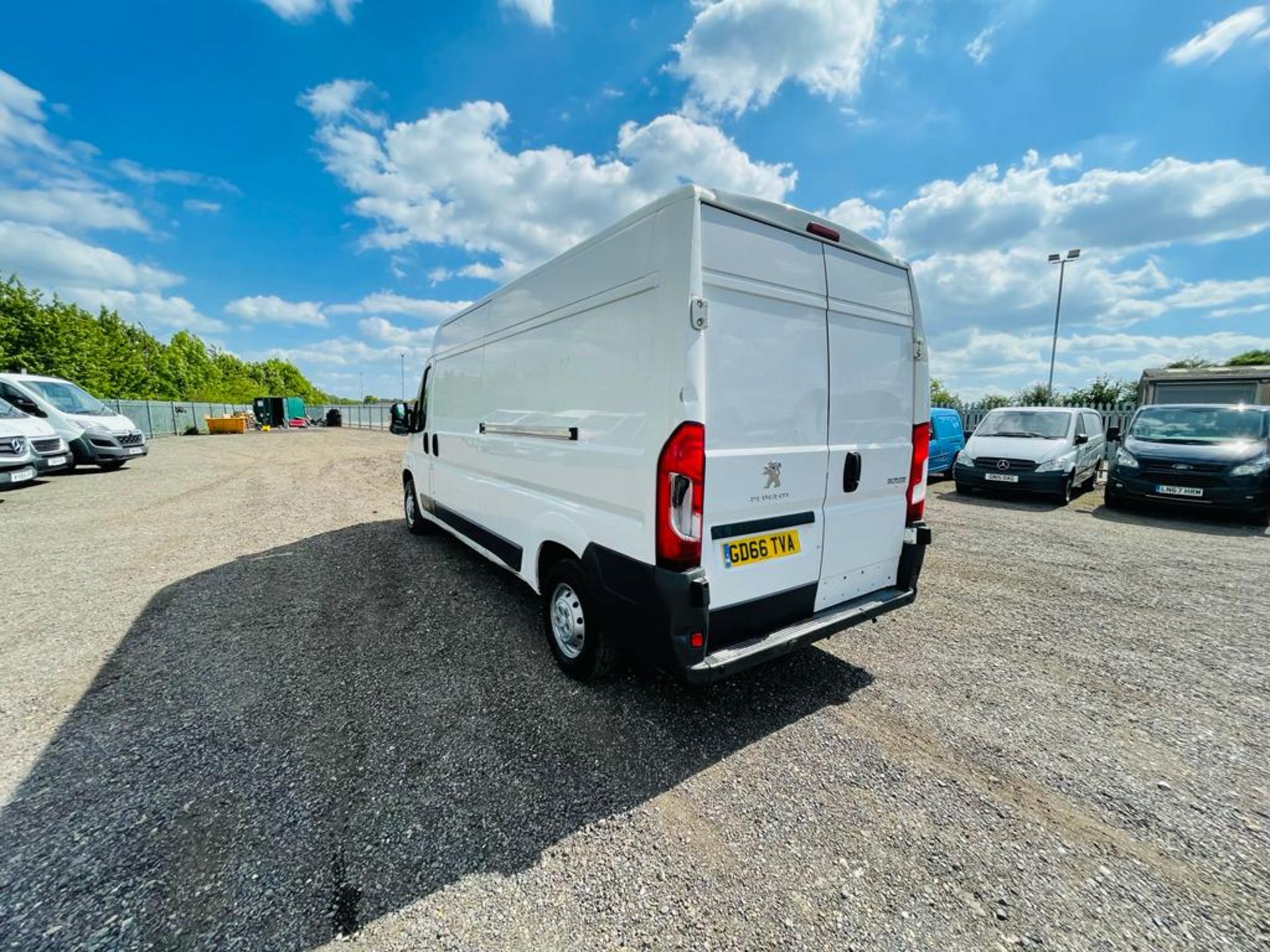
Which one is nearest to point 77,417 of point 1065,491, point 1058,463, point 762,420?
point 762,420

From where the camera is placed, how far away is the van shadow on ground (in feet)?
5.73

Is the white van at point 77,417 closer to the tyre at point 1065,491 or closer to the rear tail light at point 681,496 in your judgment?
the rear tail light at point 681,496

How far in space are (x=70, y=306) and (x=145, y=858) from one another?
43.2 meters

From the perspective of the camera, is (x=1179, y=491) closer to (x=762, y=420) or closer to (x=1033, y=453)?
(x=1033, y=453)

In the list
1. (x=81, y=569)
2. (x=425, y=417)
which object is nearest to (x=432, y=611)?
(x=425, y=417)

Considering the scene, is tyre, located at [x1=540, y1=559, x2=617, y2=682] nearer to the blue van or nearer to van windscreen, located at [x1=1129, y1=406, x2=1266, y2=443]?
van windscreen, located at [x1=1129, y1=406, x2=1266, y2=443]

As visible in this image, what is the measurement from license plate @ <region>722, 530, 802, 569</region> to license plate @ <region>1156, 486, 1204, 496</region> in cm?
850

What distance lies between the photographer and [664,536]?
232cm

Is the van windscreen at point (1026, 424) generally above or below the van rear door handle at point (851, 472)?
above

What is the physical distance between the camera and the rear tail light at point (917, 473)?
3322 millimetres

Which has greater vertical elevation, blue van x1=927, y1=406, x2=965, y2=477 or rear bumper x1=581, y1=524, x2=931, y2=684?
blue van x1=927, y1=406, x2=965, y2=477

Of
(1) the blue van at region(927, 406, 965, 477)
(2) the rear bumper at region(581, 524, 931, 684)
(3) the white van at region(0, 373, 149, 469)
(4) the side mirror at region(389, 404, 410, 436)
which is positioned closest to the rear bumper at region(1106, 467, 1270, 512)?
(1) the blue van at region(927, 406, 965, 477)

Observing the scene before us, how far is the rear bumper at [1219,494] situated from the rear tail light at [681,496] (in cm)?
926

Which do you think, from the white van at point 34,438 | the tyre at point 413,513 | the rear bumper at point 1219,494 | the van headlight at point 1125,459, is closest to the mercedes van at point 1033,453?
the van headlight at point 1125,459
